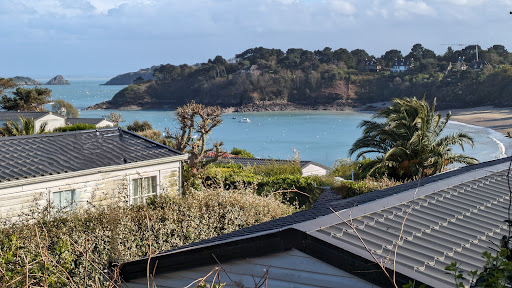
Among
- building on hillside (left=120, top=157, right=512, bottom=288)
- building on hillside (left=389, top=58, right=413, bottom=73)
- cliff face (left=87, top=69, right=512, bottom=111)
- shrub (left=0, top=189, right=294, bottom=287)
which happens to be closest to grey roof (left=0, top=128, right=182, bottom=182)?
shrub (left=0, top=189, right=294, bottom=287)

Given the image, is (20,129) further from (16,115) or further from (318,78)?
(318,78)

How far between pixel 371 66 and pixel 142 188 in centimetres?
11545

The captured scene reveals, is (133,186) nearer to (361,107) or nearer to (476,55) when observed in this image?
(361,107)

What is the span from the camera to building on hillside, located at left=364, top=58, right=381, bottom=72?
123 meters

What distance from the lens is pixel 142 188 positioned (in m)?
16.4

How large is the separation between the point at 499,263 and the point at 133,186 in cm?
1400

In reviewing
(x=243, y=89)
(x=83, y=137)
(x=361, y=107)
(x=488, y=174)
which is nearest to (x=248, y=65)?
(x=243, y=89)

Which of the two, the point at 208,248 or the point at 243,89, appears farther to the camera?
the point at 243,89

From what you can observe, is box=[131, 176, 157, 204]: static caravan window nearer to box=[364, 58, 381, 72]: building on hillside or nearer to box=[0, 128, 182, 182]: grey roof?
box=[0, 128, 182, 182]: grey roof

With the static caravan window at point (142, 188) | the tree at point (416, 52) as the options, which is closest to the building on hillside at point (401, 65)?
the tree at point (416, 52)

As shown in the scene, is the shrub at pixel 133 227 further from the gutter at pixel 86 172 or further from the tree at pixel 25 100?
the tree at pixel 25 100

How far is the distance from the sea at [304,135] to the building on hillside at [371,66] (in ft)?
82.9

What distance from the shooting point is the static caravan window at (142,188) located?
16108mm

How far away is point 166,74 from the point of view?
410 ft
